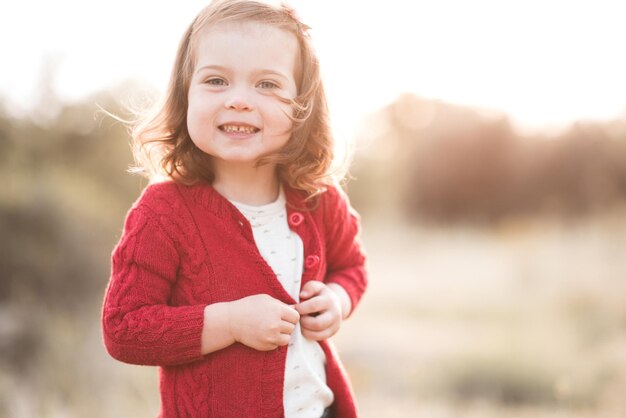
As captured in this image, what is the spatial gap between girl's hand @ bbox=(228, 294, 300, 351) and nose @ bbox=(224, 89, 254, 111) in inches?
17.4

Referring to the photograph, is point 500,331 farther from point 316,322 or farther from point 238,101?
point 238,101

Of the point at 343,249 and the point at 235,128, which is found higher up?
the point at 235,128

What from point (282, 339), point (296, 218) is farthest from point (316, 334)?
point (296, 218)

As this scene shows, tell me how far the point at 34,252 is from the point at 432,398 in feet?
9.54

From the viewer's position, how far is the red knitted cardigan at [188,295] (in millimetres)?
1452

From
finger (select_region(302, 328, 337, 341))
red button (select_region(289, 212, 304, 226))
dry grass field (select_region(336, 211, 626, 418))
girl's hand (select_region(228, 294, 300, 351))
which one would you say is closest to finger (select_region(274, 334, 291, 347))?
girl's hand (select_region(228, 294, 300, 351))

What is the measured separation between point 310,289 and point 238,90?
51 centimetres

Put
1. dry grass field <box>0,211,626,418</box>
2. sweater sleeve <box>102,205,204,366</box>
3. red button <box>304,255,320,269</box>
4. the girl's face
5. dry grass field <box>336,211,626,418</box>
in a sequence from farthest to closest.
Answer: dry grass field <box>336,211,626,418</box> → dry grass field <box>0,211,626,418</box> → red button <box>304,255,320,269</box> → the girl's face → sweater sleeve <box>102,205,204,366</box>

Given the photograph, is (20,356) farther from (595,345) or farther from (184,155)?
(595,345)

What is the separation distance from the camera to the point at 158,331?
4.71 ft

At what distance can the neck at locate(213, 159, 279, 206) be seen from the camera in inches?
66.1

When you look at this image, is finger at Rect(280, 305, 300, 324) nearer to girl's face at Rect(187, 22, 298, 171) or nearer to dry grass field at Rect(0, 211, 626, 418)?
girl's face at Rect(187, 22, 298, 171)

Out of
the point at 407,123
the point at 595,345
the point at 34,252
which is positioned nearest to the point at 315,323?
the point at 34,252

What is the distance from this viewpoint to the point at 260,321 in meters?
1.48
